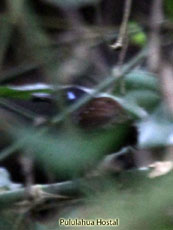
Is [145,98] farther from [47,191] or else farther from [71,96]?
[47,191]

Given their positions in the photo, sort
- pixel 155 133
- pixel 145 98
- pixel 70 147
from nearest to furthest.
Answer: pixel 70 147
pixel 155 133
pixel 145 98

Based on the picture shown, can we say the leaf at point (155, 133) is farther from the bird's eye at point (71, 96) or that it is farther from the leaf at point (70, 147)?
the bird's eye at point (71, 96)

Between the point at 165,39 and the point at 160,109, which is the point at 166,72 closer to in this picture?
the point at 160,109

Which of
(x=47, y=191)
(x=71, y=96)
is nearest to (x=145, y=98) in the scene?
(x=71, y=96)

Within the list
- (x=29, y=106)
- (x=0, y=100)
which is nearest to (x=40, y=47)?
(x=0, y=100)

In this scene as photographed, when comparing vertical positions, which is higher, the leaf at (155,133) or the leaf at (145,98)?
the leaf at (145,98)

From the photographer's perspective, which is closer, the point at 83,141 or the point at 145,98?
the point at 83,141

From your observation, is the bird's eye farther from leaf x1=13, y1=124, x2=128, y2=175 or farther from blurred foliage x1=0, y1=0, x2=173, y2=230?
leaf x1=13, y1=124, x2=128, y2=175

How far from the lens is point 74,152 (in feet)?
2.42

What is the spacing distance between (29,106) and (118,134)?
1.17 feet

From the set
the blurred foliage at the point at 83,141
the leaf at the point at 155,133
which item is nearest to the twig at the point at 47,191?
the blurred foliage at the point at 83,141

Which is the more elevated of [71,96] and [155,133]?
[71,96]

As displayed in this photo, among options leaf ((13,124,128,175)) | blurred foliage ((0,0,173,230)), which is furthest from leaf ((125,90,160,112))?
leaf ((13,124,128,175))

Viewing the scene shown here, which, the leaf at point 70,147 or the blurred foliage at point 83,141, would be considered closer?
the blurred foliage at point 83,141
